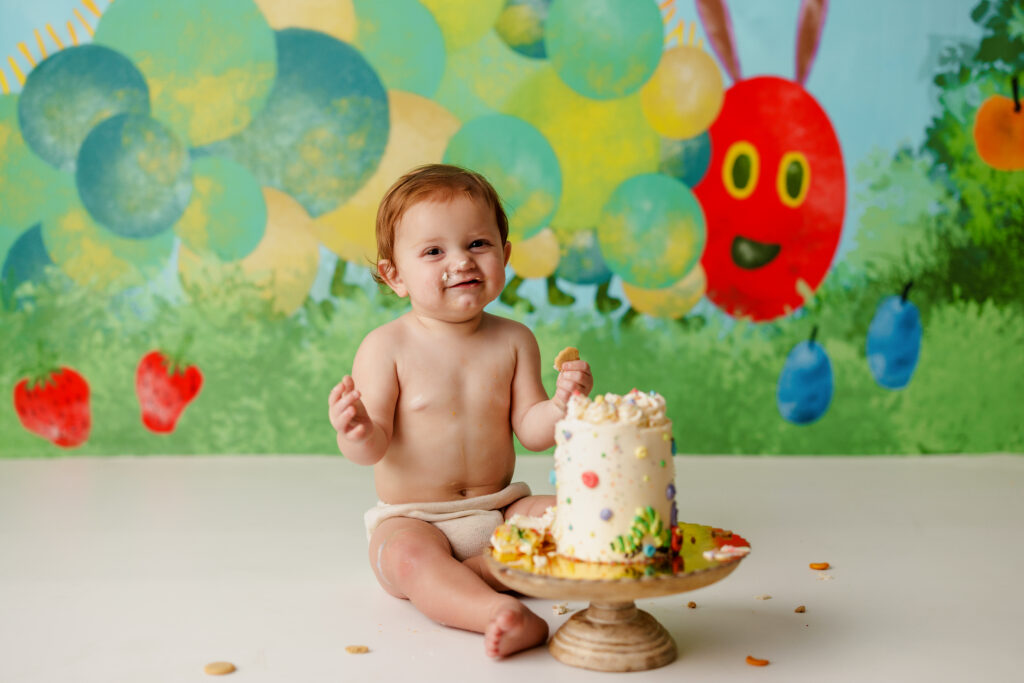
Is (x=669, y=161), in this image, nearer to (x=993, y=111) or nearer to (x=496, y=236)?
(x=993, y=111)

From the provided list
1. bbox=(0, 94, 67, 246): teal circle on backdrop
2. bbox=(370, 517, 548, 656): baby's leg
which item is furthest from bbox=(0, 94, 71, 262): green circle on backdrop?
bbox=(370, 517, 548, 656): baby's leg

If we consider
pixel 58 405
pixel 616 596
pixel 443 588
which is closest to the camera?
pixel 616 596

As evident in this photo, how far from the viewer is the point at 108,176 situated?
105 inches

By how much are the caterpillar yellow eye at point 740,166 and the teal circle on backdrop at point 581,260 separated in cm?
37

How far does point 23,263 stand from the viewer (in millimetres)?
2695

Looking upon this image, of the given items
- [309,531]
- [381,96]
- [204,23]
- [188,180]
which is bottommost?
[309,531]

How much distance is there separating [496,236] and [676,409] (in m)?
1.21

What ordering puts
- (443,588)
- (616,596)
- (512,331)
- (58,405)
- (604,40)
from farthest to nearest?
(58,405) → (604,40) → (512,331) → (443,588) → (616,596)

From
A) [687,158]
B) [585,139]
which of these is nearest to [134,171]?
[585,139]

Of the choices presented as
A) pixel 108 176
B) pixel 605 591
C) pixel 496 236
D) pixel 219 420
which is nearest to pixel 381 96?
pixel 108 176

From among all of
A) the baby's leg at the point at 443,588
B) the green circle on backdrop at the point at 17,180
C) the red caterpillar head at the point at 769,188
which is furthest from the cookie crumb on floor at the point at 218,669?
the green circle on backdrop at the point at 17,180

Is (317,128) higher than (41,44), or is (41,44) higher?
(41,44)

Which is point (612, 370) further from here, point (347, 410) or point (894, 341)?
point (347, 410)

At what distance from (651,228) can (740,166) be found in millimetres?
274
